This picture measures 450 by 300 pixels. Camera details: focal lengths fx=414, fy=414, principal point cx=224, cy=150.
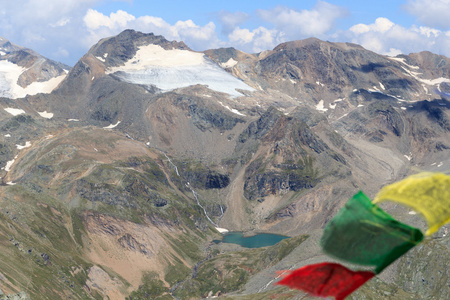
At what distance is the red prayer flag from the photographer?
9.79m

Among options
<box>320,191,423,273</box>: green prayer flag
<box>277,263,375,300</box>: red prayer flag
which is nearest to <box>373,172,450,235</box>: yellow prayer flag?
<box>320,191,423,273</box>: green prayer flag

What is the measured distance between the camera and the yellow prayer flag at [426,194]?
30.4 feet

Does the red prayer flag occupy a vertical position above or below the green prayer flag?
below

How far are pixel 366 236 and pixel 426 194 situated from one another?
65.2 inches

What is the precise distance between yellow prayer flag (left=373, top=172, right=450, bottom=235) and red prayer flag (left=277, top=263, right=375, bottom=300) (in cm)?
194

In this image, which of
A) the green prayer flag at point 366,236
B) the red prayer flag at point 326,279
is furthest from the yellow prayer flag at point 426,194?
the red prayer flag at point 326,279

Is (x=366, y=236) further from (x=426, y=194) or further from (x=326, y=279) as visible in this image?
A: (x=426, y=194)

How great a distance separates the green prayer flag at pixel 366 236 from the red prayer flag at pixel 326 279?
0.47 metres

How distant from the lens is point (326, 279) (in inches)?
392

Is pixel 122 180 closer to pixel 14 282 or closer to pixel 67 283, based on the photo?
pixel 67 283

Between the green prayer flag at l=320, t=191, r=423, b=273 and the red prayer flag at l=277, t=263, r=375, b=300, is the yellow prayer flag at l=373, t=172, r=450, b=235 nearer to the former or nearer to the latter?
the green prayer flag at l=320, t=191, r=423, b=273

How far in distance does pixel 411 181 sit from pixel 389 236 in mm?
1337

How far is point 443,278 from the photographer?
263 feet

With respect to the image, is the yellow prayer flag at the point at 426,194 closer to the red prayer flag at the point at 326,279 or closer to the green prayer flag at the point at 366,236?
the green prayer flag at the point at 366,236
